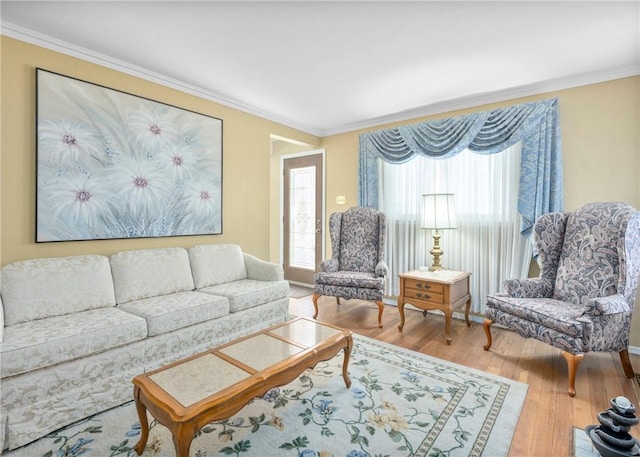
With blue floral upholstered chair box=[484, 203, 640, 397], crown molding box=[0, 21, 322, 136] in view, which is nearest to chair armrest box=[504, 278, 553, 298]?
blue floral upholstered chair box=[484, 203, 640, 397]

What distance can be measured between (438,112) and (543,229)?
1.80m

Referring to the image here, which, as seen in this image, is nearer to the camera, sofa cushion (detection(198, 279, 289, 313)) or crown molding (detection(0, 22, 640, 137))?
crown molding (detection(0, 22, 640, 137))

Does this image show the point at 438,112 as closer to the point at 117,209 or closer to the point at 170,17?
the point at 170,17

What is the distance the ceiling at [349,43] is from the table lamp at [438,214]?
112cm

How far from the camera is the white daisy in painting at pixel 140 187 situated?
2766 millimetres

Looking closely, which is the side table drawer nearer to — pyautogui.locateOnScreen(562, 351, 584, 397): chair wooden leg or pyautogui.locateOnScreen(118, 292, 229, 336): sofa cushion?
pyautogui.locateOnScreen(562, 351, 584, 397): chair wooden leg

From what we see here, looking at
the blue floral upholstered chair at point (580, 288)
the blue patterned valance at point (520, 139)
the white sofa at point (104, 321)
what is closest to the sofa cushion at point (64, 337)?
the white sofa at point (104, 321)

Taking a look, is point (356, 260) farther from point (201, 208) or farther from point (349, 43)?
point (349, 43)

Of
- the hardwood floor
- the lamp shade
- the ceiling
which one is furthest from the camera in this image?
the lamp shade

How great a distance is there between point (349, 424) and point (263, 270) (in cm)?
190

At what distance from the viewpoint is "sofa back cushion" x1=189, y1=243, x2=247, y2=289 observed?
10.3 ft

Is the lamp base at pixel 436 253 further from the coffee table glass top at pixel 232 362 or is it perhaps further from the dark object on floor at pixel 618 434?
the dark object on floor at pixel 618 434

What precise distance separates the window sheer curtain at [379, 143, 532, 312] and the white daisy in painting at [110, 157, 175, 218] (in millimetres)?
2662

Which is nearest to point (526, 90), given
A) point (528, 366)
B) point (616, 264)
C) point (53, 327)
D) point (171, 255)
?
point (616, 264)
